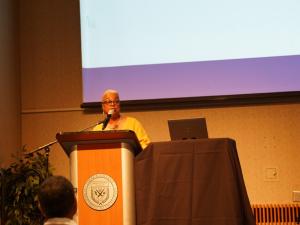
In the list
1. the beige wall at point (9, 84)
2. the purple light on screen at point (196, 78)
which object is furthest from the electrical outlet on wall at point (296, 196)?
the beige wall at point (9, 84)

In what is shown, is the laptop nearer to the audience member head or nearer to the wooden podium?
the wooden podium

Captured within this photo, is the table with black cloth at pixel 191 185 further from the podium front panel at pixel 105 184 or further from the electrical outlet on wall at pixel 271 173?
the electrical outlet on wall at pixel 271 173

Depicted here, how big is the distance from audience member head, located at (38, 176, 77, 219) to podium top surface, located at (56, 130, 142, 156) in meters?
1.00

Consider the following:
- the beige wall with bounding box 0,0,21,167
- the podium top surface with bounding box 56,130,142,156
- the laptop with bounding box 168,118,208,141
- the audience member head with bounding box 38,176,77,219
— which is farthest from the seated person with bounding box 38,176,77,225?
the beige wall with bounding box 0,0,21,167

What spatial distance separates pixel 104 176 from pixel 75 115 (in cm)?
249

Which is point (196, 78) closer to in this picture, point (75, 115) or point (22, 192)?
point (75, 115)

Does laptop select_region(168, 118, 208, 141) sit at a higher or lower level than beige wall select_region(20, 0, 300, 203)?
lower

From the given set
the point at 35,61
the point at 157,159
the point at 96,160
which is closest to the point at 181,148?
the point at 157,159

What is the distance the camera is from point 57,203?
1675 mm

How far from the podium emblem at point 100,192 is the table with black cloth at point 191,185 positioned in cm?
16

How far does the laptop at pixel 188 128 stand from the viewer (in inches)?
119

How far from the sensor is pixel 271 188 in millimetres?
4762

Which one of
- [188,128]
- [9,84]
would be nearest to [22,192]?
[9,84]

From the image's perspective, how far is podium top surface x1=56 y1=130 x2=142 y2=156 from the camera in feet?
8.85
